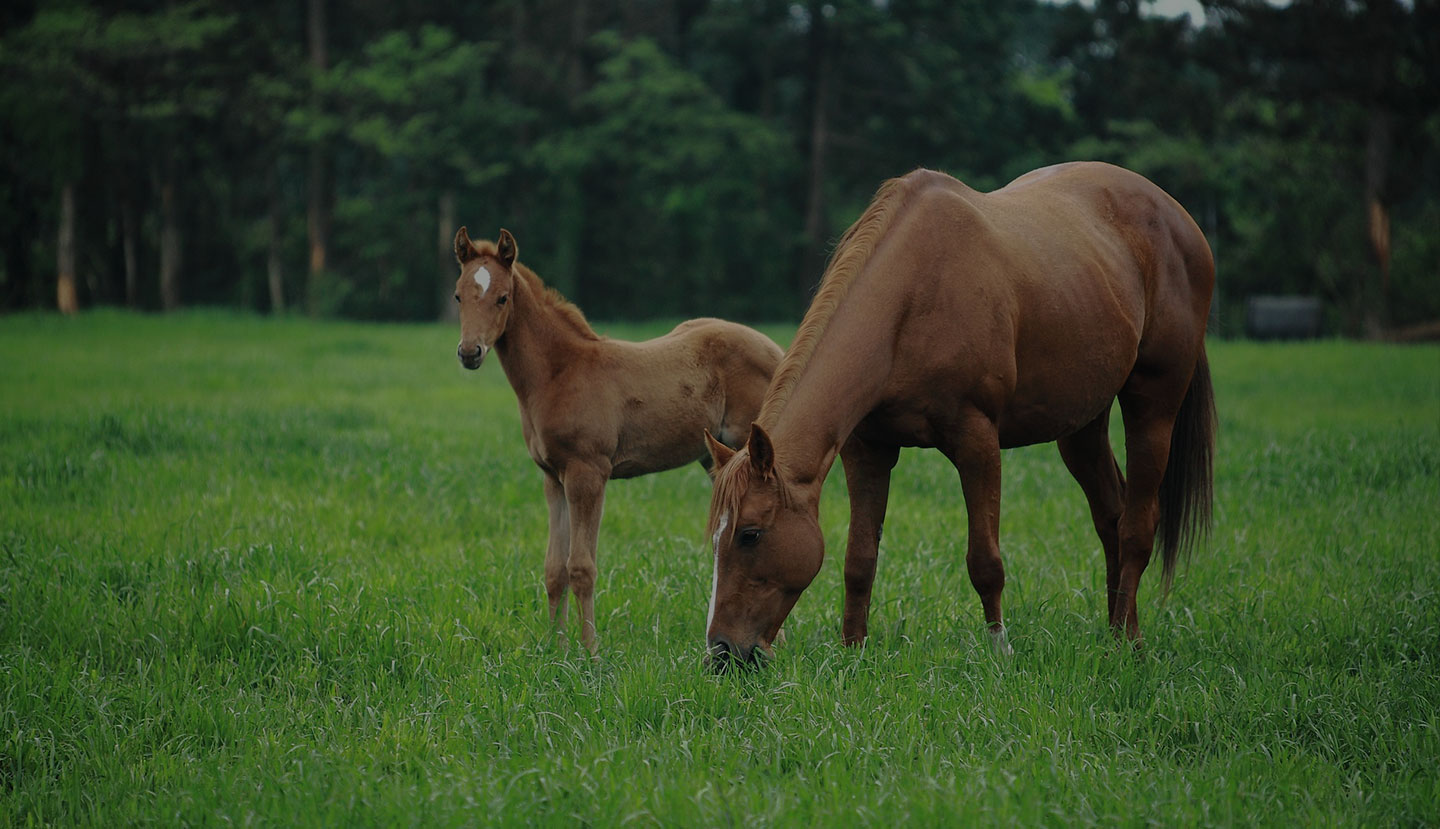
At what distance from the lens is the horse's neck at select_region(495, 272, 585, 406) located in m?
5.16

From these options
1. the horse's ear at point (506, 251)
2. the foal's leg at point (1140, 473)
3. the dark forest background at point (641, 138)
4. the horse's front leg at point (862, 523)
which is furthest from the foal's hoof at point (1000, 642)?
Result: the dark forest background at point (641, 138)

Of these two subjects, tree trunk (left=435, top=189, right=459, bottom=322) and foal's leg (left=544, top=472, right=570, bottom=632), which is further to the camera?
tree trunk (left=435, top=189, right=459, bottom=322)

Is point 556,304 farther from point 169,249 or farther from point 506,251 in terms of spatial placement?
point 169,249

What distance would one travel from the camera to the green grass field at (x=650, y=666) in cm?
303

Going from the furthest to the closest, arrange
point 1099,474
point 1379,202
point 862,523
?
point 1379,202 < point 1099,474 < point 862,523

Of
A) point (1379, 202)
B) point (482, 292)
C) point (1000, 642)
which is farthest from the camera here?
point (1379, 202)

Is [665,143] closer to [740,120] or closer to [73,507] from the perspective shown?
[740,120]

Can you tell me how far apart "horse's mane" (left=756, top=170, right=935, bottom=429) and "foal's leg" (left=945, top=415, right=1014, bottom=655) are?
0.70 meters

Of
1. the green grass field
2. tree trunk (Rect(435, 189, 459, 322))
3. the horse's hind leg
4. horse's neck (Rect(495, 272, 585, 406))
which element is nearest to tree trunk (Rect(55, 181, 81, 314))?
tree trunk (Rect(435, 189, 459, 322))

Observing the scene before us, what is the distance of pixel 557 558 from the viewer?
4.99m

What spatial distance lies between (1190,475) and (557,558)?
316 cm

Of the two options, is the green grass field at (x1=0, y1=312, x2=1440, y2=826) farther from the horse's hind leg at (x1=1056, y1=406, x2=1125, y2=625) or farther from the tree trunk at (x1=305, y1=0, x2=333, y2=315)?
the tree trunk at (x1=305, y1=0, x2=333, y2=315)

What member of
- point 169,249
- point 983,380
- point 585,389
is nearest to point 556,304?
point 585,389

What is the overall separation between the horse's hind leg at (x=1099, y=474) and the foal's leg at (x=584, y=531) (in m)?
2.26
